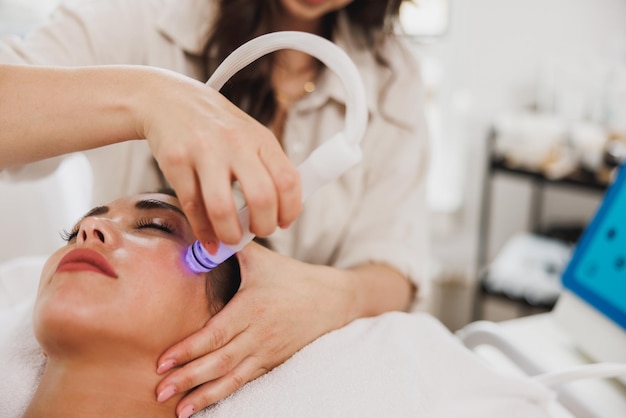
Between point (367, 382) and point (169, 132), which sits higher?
point (169, 132)

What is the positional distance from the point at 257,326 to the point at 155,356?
11cm

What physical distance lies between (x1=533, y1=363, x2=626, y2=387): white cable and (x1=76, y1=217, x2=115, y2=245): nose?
56 cm

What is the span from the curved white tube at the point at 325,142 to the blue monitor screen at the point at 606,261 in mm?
529

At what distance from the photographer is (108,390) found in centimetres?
59

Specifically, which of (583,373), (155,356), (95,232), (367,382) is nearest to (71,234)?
(95,232)

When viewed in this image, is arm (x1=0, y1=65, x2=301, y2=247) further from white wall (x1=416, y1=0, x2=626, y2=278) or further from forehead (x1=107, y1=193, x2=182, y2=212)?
white wall (x1=416, y1=0, x2=626, y2=278)

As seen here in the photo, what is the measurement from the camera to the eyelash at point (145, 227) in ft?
1.91

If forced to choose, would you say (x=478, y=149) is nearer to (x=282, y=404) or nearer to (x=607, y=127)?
(x=607, y=127)

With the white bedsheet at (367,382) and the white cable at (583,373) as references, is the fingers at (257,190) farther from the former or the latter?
the white cable at (583,373)

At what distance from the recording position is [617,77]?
1.67 m

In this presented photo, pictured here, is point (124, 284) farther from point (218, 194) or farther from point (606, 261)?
point (606, 261)

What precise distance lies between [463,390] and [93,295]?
437 mm

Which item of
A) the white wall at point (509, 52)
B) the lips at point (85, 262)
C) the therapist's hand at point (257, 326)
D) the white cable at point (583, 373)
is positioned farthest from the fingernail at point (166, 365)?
the white wall at point (509, 52)

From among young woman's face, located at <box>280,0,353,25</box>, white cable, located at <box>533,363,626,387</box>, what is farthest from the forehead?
white cable, located at <box>533,363,626,387</box>
